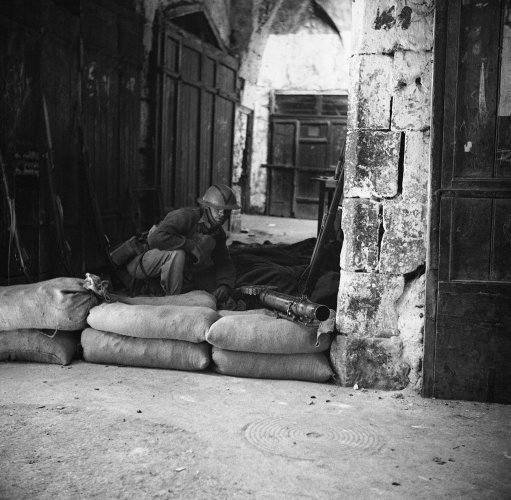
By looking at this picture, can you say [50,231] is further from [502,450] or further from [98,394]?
[502,450]

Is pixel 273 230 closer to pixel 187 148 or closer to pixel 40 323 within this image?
pixel 187 148

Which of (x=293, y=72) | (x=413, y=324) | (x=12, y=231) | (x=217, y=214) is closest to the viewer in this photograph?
(x=413, y=324)

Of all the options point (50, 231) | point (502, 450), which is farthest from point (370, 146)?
point (50, 231)

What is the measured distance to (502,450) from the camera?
10.5 ft

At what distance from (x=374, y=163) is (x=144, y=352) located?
1903mm

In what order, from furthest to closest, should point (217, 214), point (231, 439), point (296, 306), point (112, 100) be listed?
A: point (112, 100) < point (217, 214) < point (296, 306) < point (231, 439)

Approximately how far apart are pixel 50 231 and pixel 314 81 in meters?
11.0

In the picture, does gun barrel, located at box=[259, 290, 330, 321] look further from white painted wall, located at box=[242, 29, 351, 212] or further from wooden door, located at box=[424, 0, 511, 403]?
white painted wall, located at box=[242, 29, 351, 212]

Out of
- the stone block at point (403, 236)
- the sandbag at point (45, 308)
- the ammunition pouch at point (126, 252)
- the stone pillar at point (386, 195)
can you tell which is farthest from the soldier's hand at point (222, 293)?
the stone block at point (403, 236)

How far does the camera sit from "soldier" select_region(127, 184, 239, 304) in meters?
5.45

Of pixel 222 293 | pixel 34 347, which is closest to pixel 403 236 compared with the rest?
pixel 222 293

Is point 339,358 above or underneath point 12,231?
underneath

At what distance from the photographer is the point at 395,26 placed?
12.8 feet

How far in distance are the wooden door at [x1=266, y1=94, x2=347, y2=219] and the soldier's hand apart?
10464mm
